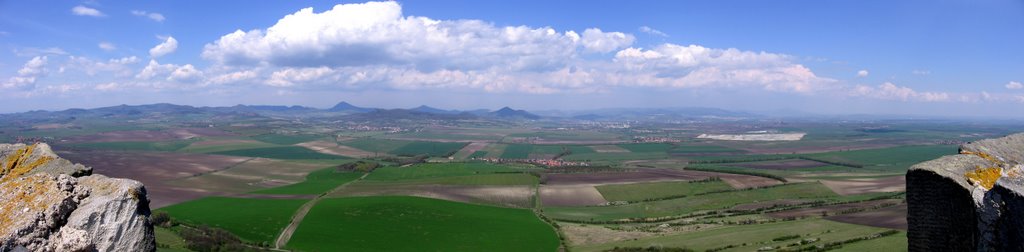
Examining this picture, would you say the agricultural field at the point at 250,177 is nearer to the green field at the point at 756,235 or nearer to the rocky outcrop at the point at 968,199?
the green field at the point at 756,235

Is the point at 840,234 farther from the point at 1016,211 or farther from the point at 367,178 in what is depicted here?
the point at 367,178

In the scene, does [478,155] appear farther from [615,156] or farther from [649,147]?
[649,147]

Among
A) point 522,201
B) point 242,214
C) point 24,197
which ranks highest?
point 24,197

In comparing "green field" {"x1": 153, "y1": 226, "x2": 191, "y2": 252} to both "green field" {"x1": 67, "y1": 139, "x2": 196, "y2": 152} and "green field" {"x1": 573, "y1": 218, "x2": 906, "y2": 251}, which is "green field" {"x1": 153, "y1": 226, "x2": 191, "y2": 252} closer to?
"green field" {"x1": 573, "y1": 218, "x2": 906, "y2": 251}

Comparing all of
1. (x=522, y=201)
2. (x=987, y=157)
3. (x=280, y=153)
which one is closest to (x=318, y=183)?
(x=522, y=201)

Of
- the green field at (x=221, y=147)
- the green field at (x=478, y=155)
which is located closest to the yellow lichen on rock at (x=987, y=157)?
the green field at (x=478, y=155)

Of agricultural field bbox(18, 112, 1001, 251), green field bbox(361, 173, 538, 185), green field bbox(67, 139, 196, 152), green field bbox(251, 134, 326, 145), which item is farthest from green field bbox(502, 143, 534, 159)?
green field bbox(67, 139, 196, 152)
